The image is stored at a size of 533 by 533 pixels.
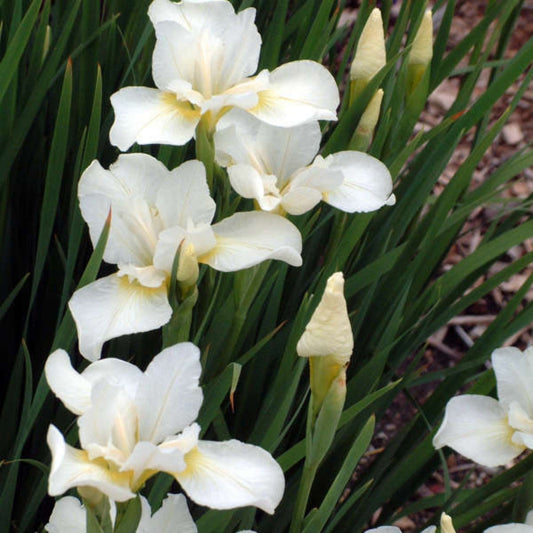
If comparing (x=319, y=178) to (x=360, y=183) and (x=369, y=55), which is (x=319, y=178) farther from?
(x=369, y=55)

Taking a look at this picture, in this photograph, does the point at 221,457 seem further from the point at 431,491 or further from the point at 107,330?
the point at 431,491

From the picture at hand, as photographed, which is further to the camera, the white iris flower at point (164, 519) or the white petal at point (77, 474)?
the white iris flower at point (164, 519)

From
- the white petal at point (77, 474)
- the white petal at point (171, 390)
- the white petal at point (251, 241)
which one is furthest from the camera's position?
the white petal at point (251, 241)

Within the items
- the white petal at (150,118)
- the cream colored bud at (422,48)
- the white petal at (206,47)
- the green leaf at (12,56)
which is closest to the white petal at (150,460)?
the white petal at (150,118)

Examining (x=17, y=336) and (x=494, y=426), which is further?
(x=17, y=336)

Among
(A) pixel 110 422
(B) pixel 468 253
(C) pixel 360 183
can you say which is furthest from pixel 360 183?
(B) pixel 468 253

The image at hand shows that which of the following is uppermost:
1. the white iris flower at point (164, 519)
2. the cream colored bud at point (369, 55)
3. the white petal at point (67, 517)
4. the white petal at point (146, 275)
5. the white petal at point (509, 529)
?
the cream colored bud at point (369, 55)

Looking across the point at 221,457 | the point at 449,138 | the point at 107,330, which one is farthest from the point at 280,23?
the point at 221,457

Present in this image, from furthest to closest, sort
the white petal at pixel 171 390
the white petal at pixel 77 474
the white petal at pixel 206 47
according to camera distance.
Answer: the white petal at pixel 206 47 < the white petal at pixel 171 390 < the white petal at pixel 77 474

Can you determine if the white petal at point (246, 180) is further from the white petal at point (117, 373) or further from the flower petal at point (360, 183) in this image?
the white petal at point (117, 373)
